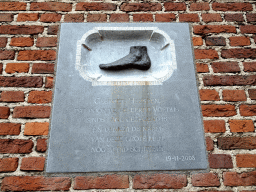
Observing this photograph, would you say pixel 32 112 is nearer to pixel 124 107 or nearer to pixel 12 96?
pixel 12 96

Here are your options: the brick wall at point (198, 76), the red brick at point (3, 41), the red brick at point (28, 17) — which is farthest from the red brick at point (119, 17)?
the red brick at point (3, 41)

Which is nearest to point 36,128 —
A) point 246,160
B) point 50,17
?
point 50,17

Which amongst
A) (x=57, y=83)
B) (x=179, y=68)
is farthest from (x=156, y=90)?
(x=57, y=83)

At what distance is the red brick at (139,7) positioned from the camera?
1504 millimetres

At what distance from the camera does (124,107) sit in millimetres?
1215

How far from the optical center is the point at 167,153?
1135 millimetres

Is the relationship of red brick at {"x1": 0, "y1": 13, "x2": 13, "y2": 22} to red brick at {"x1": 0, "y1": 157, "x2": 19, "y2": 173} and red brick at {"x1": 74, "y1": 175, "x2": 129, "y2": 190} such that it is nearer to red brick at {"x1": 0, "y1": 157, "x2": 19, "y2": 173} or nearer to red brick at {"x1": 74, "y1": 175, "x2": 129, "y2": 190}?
red brick at {"x1": 0, "y1": 157, "x2": 19, "y2": 173}

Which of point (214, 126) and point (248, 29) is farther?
point (248, 29)

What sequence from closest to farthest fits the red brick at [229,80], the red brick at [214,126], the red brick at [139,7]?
Answer: 1. the red brick at [214,126]
2. the red brick at [229,80]
3. the red brick at [139,7]

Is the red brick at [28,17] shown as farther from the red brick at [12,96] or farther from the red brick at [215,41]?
the red brick at [215,41]

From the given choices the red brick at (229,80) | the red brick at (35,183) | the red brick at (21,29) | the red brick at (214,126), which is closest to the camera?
the red brick at (35,183)

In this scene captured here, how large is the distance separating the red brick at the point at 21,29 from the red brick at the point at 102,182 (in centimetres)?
108

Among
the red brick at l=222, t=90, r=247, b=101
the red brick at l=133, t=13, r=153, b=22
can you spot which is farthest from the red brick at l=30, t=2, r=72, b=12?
the red brick at l=222, t=90, r=247, b=101

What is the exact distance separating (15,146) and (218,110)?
128 centimetres
